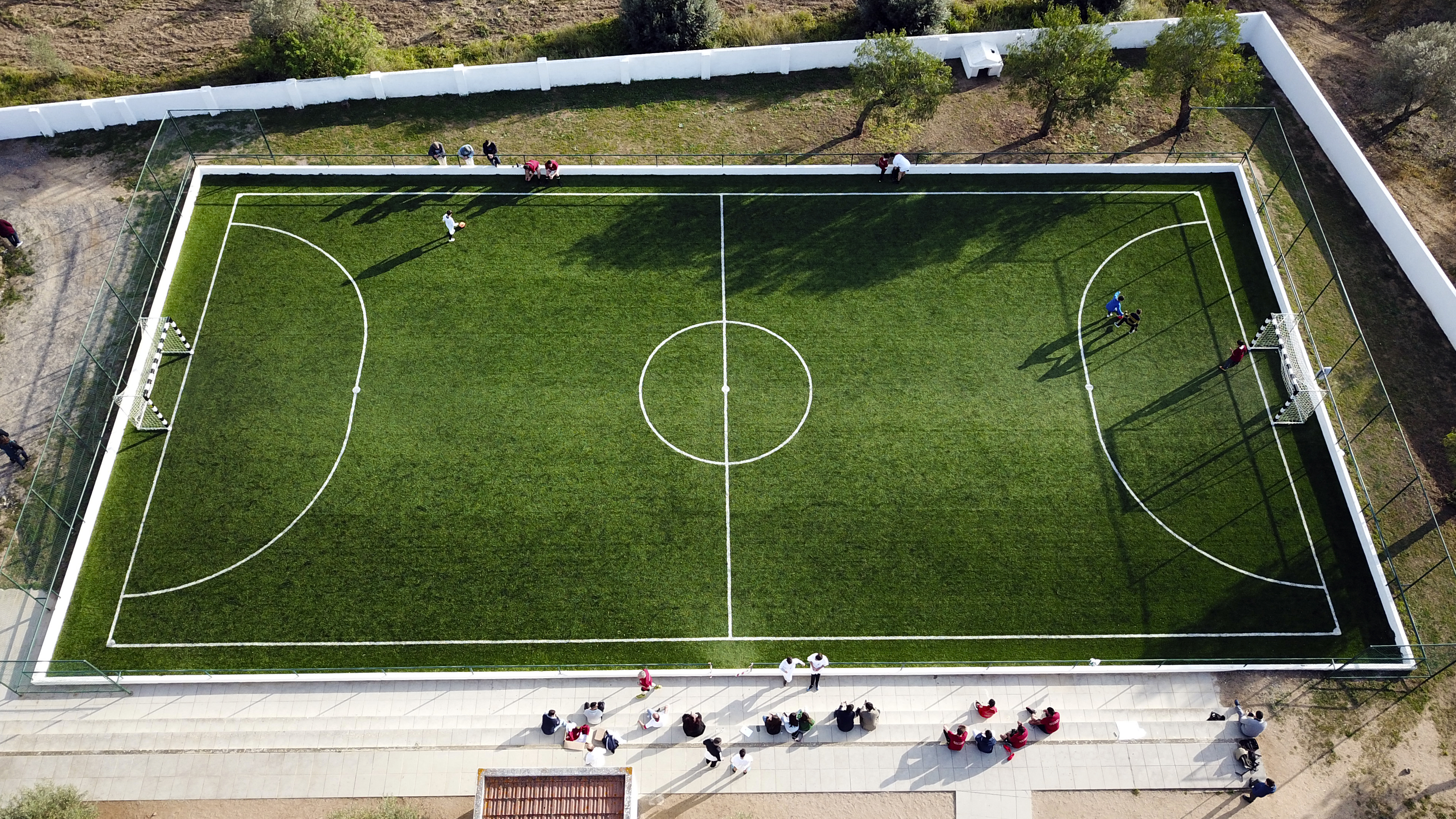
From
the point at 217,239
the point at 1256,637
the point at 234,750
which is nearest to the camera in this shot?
the point at 234,750

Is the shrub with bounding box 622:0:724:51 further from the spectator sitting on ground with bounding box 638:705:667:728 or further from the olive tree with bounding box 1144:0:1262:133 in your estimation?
the spectator sitting on ground with bounding box 638:705:667:728

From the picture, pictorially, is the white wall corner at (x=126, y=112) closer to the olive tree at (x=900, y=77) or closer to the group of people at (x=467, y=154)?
the group of people at (x=467, y=154)

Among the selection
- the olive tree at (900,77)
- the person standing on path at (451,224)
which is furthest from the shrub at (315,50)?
the olive tree at (900,77)

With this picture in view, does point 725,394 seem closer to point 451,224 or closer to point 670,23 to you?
point 451,224

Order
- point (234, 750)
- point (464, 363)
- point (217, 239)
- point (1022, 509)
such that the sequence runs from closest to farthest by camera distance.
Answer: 1. point (234, 750)
2. point (1022, 509)
3. point (464, 363)
4. point (217, 239)

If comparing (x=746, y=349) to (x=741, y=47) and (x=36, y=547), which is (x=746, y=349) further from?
(x=36, y=547)

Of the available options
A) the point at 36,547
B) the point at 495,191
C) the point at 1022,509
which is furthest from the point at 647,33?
the point at 36,547

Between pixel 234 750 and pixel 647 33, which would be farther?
pixel 647 33
